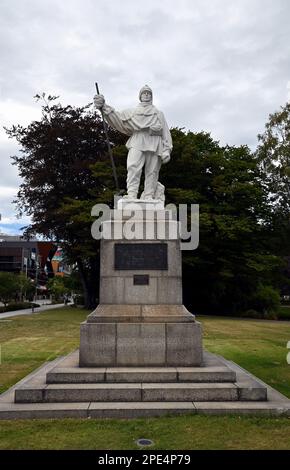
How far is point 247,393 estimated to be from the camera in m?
6.65

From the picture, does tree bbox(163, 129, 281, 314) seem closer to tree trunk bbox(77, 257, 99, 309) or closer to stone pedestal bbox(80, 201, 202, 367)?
tree trunk bbox(77, 257, 99, 309)

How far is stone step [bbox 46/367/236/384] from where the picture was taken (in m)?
7.00

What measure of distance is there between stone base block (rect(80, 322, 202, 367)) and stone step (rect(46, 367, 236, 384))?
0.49 meters

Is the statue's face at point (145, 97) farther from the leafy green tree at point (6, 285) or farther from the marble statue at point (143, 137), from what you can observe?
the leafy green tree at point (6, 285)

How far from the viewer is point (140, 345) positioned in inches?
307

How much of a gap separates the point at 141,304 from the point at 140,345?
91 centimetres

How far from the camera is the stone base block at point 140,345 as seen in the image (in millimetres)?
7719

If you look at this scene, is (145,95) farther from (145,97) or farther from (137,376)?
(137,376)

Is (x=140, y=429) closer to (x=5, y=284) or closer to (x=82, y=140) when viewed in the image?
(x=82, y=140)

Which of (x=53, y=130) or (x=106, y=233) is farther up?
(x=53, y=130)

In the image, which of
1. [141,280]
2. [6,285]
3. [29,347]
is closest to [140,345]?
[141,280]
